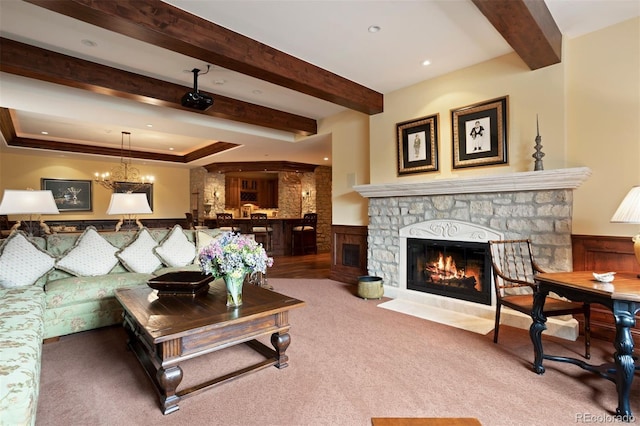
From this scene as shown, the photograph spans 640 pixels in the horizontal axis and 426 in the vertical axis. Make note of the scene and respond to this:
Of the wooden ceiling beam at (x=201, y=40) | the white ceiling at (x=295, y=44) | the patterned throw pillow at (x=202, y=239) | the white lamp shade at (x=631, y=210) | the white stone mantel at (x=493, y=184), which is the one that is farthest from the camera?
the patterned throw pillow at (x=202, y=239)

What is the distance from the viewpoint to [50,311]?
2.92m

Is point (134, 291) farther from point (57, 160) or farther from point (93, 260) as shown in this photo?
point (57, 160)

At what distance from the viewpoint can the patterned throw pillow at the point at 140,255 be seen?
371cm

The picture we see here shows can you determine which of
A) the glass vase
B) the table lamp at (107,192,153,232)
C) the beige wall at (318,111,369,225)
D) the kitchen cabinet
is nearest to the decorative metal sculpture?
the beige wall at (318,111,369,225)

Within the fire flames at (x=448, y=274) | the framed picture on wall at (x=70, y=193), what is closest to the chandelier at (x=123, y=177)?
the framed picture on wall at (x=70, y=193)

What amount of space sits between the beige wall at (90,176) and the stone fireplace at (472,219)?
7.60 metres

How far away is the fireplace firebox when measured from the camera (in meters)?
3.70

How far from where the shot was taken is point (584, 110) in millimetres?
3080

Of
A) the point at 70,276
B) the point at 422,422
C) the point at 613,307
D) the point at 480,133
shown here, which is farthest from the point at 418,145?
the point at 70,276

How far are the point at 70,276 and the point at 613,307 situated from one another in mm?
4615

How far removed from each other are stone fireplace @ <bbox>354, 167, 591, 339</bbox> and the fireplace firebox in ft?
A: 0.17

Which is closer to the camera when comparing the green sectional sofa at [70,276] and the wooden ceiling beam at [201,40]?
the green sectional sofa at [70,276]

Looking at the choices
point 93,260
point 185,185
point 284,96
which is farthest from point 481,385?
point 185,185

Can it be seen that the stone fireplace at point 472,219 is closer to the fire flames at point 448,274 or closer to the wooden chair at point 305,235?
the fire flames at point 448,274
